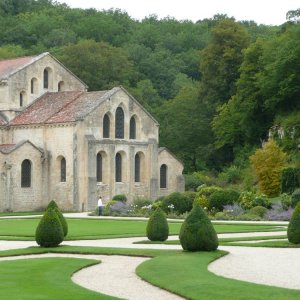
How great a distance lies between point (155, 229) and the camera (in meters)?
34.5

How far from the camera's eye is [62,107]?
7338cm

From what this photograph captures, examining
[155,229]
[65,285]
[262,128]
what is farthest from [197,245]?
[262,128]

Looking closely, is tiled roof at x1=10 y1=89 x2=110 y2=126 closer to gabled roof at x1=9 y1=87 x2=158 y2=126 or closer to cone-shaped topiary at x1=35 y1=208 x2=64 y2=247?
gabled roof at x1=9 y1=87 x2=158 y2=126

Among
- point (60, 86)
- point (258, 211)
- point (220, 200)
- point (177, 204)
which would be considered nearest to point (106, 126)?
point (60, 86)

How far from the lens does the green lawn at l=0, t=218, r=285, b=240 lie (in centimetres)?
3936

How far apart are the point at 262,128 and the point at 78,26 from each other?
57.8m

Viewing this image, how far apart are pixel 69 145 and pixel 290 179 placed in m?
18.5

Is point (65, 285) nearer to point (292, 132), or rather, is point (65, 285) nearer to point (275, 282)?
point (275, 282)

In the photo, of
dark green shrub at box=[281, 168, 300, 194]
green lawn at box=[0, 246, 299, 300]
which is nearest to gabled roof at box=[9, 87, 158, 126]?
dark green shrub at box=[281, 168, 300, 194]

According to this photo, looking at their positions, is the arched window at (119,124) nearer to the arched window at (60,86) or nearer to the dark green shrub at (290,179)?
the arched window at (60,86)

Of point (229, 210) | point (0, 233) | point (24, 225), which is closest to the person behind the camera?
point (0, 233)

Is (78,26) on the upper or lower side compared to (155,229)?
upper

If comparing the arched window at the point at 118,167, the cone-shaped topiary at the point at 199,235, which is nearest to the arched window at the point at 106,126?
the arched window at the point at 118,167

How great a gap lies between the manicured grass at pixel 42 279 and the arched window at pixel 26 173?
1719 inches
